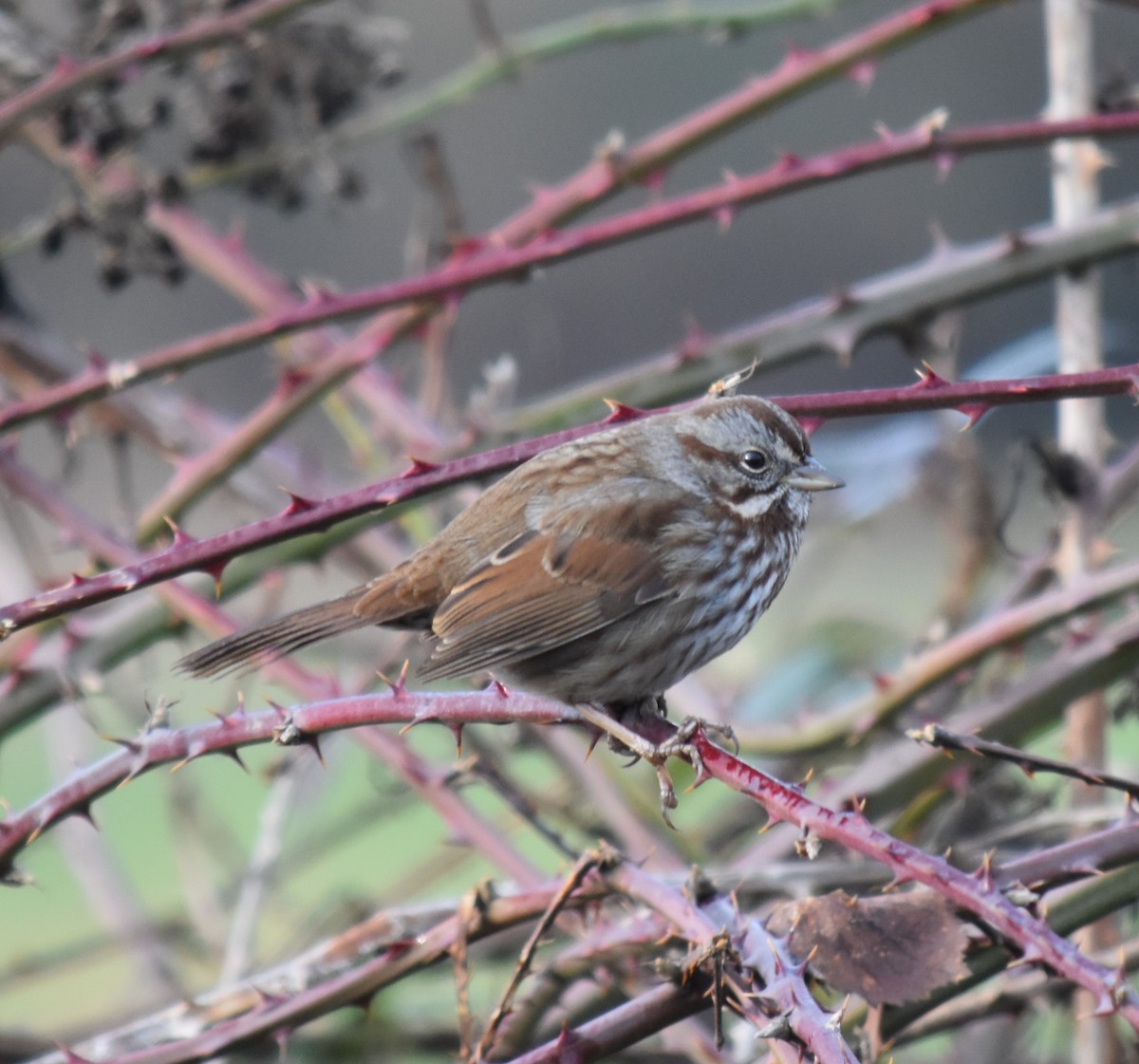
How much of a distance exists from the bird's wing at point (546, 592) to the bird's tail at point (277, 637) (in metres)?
0.17

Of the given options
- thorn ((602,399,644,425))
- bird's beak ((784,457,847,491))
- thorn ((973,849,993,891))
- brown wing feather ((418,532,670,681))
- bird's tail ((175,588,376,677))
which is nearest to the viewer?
thorn ((973,849,993,891))

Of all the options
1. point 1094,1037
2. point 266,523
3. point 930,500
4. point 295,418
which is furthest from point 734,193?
point 930,500

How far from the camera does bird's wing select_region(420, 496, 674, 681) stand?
9.42ft

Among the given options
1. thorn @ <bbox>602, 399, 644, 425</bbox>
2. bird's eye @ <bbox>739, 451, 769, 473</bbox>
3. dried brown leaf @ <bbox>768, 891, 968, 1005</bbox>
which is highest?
bird's eye @ <bbox>739, 451, 769, 473</bbox>

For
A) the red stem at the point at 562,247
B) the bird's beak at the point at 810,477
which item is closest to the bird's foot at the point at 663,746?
the bird's beak at the point at 810,477

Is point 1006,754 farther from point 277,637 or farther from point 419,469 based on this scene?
point 277,637

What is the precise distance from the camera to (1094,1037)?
2.73 metres

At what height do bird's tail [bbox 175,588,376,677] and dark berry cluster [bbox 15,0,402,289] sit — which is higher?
dark berry cluster [bbox 15,0,402,289]

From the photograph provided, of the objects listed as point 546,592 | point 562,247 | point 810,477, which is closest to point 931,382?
point 562,247

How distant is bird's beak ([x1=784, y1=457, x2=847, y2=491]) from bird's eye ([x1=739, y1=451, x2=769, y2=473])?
5 centimetres

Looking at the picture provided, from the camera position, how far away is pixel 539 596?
2.97 m

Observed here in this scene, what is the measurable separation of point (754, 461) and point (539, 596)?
1.62ft

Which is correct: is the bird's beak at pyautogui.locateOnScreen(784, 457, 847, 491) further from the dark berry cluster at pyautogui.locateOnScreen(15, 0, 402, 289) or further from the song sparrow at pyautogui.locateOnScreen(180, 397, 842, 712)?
the dark berry cluster at pyautogui.locateOnScreen(15, 0, 402, 289)

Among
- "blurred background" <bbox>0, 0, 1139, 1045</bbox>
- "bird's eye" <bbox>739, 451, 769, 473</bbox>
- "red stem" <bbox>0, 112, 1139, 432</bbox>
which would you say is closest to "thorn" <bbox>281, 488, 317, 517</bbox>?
"red stem" <bbox>0, 112, 1139, 432</bbox>
